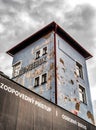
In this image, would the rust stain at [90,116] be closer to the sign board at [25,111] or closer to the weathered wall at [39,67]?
the weathered wall at [39,67]

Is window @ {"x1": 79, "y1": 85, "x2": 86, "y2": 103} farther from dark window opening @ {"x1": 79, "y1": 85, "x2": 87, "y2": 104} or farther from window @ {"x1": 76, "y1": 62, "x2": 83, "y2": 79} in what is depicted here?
window @ {"x1": 76, "y1": 62, "x2": 83, "y2": 79}

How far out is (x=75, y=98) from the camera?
1589 centimetres

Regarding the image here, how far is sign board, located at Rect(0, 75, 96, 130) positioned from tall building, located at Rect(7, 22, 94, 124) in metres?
5.91

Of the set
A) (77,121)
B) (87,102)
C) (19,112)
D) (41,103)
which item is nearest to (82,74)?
(87,102)

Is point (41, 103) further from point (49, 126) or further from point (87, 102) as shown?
point (87, 102)

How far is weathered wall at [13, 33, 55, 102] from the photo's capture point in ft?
48.2

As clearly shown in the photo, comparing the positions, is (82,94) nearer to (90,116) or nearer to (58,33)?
(90,116)

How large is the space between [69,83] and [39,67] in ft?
10.0

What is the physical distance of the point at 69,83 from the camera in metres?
16.1

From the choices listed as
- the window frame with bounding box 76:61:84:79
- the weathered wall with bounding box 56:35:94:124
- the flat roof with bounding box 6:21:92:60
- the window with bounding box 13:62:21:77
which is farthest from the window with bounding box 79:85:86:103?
the window with bounding box 13:62:21:77

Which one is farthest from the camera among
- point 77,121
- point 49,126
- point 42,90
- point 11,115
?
point 42,90

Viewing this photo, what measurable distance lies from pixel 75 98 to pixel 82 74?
146 inches

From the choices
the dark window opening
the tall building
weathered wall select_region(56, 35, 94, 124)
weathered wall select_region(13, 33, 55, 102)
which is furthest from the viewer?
the dark window opening

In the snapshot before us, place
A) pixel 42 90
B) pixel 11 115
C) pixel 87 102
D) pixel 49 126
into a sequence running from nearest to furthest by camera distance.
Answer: pixel 11 115
pixel 49 126
pixel 42 90
pixel 87 102
